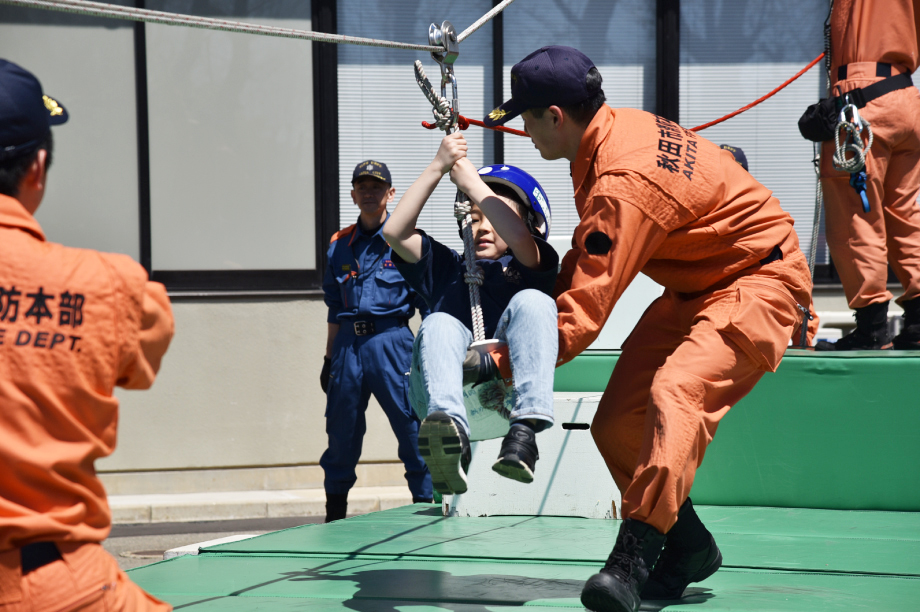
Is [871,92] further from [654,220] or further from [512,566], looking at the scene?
[512,566]

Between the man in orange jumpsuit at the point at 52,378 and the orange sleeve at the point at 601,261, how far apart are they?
4.56 feet

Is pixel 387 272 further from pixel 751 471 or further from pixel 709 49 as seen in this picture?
pixel 709 49

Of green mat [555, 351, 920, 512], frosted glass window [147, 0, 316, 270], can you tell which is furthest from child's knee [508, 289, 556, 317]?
frosted glass window [147, 0, 316, 270]

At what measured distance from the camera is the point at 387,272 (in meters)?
5.96

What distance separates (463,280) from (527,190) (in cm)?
44

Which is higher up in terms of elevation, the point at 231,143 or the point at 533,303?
the point at 231,143

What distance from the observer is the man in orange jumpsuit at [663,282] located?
278 cm

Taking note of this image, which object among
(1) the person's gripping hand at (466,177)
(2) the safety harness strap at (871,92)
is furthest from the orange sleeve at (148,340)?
(2) the safety harness strap at (871,92)

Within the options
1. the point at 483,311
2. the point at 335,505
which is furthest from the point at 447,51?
the point at 335,505

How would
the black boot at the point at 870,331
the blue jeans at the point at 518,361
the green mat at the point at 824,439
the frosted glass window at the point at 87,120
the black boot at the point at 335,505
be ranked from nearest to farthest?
the blue jeans at the point at 518,361, the green mat at the point at 824,439, the black boot at the point at 870,331, the black boot at the point at 335,505, the frosted glass window at the point at 87,120

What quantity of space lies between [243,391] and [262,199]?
154cm

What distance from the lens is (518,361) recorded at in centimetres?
280

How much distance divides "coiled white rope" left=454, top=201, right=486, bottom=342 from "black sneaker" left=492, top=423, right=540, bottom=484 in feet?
1.36

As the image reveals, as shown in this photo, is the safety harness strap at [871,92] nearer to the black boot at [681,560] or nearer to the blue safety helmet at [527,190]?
the blue safety helmet at [527,190]
